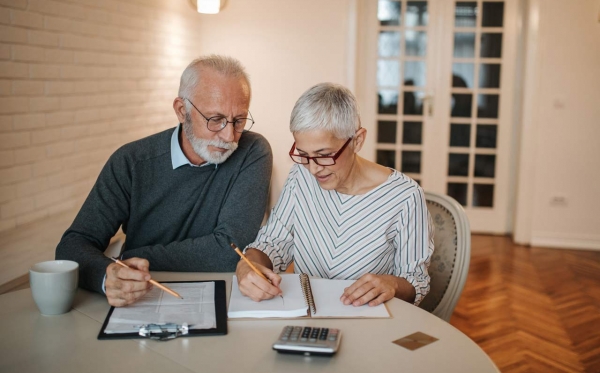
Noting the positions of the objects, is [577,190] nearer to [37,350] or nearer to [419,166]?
[419,166]

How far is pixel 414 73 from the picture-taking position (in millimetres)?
5660

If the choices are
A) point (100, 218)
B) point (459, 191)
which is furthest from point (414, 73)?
point (100, 218)

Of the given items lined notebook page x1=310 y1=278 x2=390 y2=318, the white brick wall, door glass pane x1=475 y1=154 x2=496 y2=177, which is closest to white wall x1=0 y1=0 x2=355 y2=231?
the white brick wall

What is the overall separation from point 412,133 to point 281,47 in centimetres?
145

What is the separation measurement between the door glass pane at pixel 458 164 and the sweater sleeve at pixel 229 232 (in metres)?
3.75

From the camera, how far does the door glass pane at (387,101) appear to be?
5.72 meters

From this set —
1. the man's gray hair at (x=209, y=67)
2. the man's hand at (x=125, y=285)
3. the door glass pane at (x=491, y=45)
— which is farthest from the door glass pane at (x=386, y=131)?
the man's hand at (x=125, y=285)

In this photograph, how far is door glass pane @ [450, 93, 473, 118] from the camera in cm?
561

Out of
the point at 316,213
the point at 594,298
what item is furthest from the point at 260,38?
the point at 316,213

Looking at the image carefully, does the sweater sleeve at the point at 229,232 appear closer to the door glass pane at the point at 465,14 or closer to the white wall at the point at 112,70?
the white wall at the point at 112,70

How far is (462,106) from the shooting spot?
563cm

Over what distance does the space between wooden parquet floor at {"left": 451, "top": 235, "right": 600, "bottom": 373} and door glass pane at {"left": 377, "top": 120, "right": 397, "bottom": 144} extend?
1.25m

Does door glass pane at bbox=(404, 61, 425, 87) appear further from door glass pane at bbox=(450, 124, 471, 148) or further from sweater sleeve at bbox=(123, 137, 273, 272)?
sweater sleeve at bbox=(123, 137, 273, 272)

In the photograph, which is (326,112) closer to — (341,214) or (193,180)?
(341,214)
